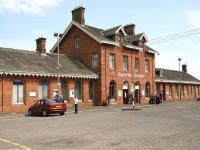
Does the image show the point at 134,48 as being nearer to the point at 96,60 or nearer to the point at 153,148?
the point at 96,60

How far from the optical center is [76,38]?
143ft

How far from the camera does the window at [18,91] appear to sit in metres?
31.4

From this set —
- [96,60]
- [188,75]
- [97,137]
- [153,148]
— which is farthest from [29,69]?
[188,75]

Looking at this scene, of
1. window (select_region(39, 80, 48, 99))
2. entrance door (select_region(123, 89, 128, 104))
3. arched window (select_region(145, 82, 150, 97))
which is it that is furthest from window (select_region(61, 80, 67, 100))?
arched window (select_region(145, 82, 150, 97))

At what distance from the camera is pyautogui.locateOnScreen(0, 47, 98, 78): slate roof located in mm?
31312

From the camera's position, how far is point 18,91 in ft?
104

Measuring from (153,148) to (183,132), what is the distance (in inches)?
168

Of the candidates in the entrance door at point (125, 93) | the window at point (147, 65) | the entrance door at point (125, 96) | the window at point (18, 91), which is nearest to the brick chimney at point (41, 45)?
the window at point (18, 91)

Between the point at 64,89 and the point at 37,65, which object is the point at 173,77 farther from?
the point at 37,65

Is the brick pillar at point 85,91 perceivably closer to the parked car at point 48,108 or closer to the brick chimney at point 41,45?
the brick chimney at point 41,45

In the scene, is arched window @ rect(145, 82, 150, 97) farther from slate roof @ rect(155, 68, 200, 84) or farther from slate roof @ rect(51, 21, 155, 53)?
slate roof @ rect(51, 21, 155, 53)

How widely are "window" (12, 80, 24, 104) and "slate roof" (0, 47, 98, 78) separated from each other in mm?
1244

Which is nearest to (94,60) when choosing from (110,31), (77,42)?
(77,42)

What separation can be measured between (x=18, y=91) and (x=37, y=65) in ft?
12.8
